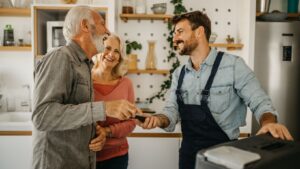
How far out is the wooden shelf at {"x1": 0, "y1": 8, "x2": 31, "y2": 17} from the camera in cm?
312

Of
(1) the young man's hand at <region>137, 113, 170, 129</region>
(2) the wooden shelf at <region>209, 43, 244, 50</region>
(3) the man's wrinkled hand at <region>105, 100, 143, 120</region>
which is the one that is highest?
(2) the wooden shelf at <region>209, 43, 244, 50</region>

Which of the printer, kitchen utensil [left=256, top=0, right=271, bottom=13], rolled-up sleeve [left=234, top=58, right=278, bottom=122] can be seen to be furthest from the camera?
kitchen utensil [left=256, top=0, right=271, bottom=13]

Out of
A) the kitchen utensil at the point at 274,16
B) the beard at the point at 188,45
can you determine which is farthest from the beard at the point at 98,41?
the kitchen utensil at the point at 274,16

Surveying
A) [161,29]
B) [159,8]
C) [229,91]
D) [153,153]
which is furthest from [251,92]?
[161,29]

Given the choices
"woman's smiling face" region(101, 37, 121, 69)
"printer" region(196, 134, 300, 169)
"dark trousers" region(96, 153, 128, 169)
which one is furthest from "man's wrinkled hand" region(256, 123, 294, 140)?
"woman's smiling face" region(101, 37, 121, 69)

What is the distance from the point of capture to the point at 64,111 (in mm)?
1214

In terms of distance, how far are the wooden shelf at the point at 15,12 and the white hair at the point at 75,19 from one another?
76.2 inches

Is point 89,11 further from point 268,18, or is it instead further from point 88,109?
point 268,18

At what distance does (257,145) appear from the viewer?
776 mm

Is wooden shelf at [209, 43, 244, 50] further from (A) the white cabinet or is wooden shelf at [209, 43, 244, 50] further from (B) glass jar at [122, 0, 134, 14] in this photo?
(A) the white cabinet

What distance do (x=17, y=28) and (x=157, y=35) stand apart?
154 cm

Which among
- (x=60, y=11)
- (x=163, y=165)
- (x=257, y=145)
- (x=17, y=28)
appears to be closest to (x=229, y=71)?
(x=257, y=145)

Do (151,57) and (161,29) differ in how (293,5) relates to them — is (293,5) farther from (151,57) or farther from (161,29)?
(151,57)

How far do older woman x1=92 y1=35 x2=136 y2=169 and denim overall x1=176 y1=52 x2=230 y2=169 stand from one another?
380 millimetres
